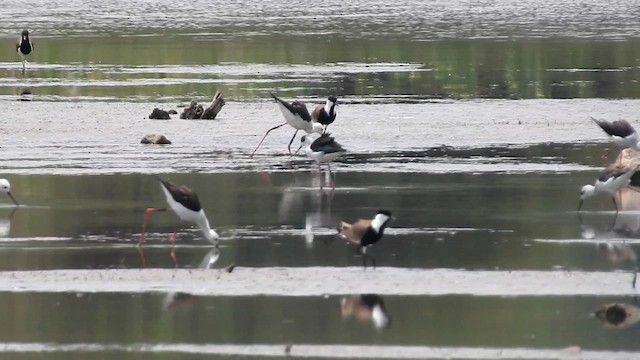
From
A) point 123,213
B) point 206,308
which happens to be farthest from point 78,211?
point 206,308

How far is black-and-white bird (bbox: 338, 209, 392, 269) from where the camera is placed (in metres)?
13.9

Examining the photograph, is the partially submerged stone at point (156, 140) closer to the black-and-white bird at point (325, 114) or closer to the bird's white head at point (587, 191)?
the black-and-white bird at point (325, 114)

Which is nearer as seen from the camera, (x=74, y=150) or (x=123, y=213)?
(x=123, y=213)

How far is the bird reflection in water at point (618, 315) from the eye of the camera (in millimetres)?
11141

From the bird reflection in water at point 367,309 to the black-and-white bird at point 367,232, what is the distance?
1386 millimetres

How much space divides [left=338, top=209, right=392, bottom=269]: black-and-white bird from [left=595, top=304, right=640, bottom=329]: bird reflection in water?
2.62 metres

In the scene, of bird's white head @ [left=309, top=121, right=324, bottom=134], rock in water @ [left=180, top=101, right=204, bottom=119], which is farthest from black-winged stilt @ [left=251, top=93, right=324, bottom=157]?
rock in water @ [left=180, top=101, right=204, bottom=119]

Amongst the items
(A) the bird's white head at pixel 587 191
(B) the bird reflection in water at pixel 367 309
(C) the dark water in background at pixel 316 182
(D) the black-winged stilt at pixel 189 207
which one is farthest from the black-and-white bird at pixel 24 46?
(B) the bird reflection in water at pixel 367 309

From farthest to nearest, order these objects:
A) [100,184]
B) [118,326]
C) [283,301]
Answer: [100,184] < [283,301] < [118,326]

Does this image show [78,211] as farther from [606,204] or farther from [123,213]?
[606,204]

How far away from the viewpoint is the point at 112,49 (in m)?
41.5

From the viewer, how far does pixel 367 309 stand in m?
11.8

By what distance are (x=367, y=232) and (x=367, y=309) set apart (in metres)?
2.23

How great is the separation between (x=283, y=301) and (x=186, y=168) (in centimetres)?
762
